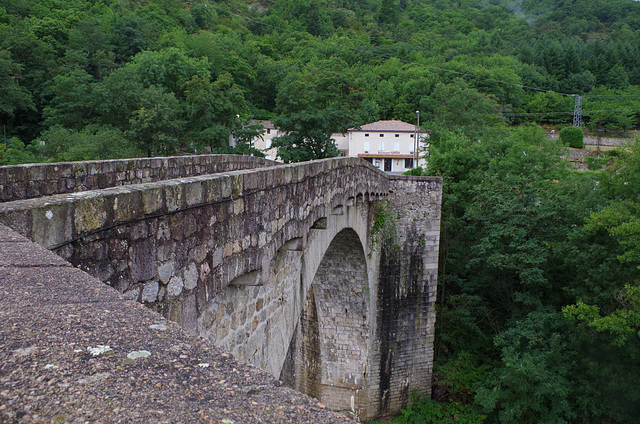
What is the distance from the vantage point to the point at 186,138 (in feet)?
101

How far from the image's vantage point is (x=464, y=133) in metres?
28.0

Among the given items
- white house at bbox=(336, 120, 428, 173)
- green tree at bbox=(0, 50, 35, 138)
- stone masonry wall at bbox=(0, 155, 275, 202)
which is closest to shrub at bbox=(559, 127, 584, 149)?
white house at bbox=(336, 120, 428, 173)

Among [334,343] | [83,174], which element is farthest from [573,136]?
[83,174]

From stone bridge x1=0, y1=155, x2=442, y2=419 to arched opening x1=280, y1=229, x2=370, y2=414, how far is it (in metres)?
0.04

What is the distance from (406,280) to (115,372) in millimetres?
15398

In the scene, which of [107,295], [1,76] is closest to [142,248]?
[107,295]

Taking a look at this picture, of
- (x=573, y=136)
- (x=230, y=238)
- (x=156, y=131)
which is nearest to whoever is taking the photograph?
(x=230, y=238)

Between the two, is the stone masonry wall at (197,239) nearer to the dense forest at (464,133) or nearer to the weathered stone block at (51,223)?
the weathered stone block at (51,223)

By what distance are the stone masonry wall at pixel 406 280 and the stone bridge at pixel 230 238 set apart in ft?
1.83

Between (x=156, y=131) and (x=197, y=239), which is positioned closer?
(x=197, y=239)

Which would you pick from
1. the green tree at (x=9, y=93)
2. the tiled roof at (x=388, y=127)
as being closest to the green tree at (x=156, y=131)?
the green tree at (x=9, y=93)

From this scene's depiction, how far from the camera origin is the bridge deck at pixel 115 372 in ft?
3.74

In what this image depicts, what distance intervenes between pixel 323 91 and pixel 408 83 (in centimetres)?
2332

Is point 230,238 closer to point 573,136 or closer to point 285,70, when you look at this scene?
point 573,136
